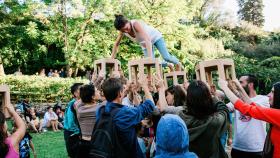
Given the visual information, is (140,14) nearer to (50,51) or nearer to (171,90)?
(50,51)

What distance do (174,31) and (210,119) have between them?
2683 cm

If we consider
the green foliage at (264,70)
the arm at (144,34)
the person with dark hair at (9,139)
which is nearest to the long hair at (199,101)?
the person with dark hair at (9,139)

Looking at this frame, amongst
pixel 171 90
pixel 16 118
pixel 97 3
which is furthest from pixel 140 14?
pixel 16 118

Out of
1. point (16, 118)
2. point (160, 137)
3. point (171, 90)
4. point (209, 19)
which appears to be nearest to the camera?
point (160, 137)

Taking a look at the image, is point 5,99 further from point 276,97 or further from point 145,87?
point 276,97

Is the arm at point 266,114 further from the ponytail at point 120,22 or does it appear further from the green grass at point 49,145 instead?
the green grass at point 49,145

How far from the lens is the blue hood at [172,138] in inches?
124

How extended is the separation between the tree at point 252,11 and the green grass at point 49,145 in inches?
1752

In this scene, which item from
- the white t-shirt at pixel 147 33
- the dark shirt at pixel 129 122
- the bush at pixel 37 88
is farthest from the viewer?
the bush at pixel 37 88

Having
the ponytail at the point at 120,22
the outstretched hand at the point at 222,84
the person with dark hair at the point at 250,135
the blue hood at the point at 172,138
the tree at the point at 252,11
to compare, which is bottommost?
the person with dark hair at the point at 250,135

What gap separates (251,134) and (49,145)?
925 centimetres

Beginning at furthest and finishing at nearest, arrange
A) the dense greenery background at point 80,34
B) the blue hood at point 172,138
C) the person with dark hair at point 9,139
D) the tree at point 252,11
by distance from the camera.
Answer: the tree at point 252,11 → the dense greenery background at point 80,34 → the person with dark hair at point 9,139 → the blue hood at point 172,138

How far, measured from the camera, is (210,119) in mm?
3938

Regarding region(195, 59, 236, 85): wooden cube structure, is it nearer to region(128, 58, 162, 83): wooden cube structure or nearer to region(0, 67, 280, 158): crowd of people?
region(0, 67, 280, 158): crowd of people
